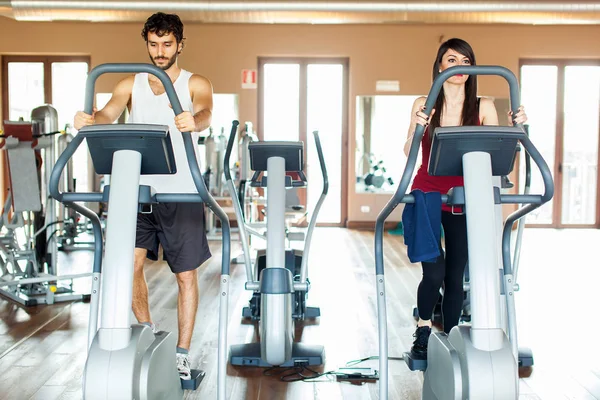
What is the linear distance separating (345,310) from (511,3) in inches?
175

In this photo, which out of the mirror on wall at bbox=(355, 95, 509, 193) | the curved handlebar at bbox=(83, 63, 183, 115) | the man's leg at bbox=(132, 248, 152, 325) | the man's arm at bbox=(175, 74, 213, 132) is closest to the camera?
the curved handlebar at bbox=(83, 63, 183, 115)

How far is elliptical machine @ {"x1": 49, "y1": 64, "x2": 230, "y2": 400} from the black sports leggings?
1.03 metres

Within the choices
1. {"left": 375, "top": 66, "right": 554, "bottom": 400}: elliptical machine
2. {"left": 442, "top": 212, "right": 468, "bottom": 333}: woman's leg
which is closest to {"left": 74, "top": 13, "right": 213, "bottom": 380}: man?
{"left": 375, "top": 66, "right": 554, "bottom": 400}: elliptical machine

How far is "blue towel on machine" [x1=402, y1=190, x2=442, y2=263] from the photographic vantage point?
2486 millimetres

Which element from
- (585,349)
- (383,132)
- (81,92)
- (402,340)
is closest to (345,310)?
(402,340)

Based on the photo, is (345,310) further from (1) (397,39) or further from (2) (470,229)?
(1) (397,39)

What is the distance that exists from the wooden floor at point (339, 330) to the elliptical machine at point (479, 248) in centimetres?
90

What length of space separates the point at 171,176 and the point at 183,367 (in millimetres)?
788

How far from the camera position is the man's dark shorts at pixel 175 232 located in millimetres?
2893

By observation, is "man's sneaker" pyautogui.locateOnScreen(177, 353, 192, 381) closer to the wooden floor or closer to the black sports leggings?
the wooden floor

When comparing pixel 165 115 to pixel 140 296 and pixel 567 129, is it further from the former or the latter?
pixel 567 129

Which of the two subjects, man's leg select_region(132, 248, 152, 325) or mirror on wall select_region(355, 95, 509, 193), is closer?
man's leg select_region(132, 248, 152, 325)

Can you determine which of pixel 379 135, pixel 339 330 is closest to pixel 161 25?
pixel 339 330

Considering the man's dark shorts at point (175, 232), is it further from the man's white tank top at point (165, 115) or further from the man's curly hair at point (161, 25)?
the man's curly hair at point (161, 25)
